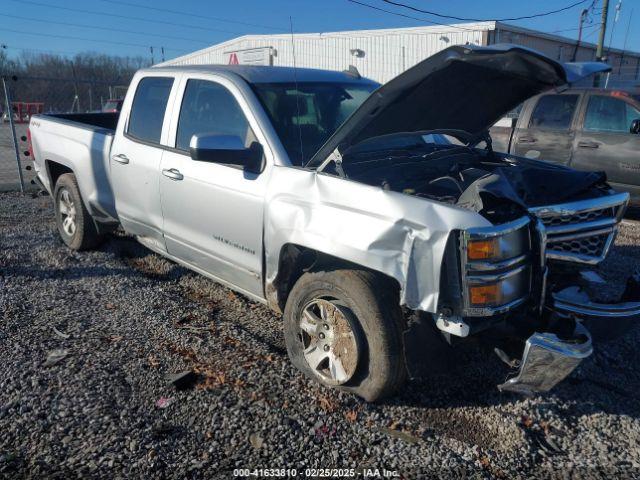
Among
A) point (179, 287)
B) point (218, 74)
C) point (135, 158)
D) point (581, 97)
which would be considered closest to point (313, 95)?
point (218, 74)

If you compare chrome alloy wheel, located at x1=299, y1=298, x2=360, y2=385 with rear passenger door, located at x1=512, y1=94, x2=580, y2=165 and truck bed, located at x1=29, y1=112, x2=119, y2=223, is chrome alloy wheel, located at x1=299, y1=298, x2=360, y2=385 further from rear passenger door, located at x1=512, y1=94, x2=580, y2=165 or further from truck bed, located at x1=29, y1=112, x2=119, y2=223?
rear passenger door, located at x1=512, y1=94, x2=580, y2=165

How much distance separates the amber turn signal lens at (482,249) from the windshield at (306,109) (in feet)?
4.41

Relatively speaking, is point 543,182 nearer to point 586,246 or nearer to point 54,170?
point 586,246

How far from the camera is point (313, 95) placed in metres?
4.15

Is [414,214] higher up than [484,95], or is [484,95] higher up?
[484,95]

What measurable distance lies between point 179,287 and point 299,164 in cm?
214

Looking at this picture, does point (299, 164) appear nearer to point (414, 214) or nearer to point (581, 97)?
point (414, 214)

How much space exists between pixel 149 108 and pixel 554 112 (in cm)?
642

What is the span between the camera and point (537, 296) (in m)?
2.79

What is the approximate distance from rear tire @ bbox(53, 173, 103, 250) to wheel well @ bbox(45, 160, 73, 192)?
0.66 feet

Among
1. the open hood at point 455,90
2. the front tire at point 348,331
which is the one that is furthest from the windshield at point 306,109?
the front tire at point 348,331

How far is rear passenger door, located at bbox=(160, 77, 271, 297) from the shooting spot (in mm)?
3633

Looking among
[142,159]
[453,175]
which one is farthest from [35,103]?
[453,175]

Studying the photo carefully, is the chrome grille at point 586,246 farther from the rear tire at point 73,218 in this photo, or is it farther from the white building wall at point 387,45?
the white building wall at point 387,45
